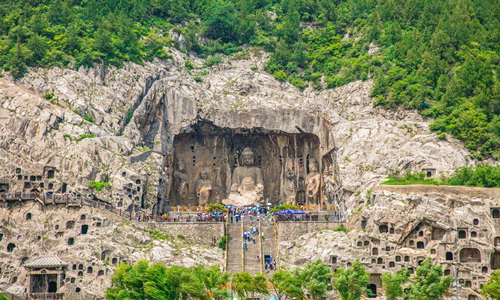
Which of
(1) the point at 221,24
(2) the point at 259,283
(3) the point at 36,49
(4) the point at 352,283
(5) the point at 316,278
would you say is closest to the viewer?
(2) the point at 259,283

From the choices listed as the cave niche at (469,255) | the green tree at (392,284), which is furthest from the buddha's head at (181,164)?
the cave niche at (469,255)

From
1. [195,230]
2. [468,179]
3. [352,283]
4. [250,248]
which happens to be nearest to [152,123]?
[195,230]

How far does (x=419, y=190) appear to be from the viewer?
7506cm

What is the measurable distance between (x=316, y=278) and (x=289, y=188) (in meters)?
26.6

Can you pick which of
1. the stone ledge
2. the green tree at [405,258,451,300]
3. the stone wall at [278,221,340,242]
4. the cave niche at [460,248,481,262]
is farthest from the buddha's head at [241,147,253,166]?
the green tree at [405,258,451,300]

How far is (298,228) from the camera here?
78.6 metres

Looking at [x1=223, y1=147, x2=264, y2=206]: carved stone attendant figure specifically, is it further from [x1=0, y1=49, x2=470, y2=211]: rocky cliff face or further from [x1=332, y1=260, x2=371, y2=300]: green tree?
[x1=332, y1=260, x2=371, y2=300]: green tree

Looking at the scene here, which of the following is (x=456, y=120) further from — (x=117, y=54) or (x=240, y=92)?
(x=117, y=54)

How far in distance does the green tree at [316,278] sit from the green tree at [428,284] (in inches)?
280

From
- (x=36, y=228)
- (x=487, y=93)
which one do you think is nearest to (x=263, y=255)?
(x=36, y=228)

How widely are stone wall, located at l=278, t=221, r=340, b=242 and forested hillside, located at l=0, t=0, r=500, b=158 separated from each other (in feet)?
51.9

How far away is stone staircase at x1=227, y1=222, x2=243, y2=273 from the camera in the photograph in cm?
7469

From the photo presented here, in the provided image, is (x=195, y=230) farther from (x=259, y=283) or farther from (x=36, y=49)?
(x=36, y=49)

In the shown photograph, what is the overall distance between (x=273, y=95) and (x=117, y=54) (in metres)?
18.7
